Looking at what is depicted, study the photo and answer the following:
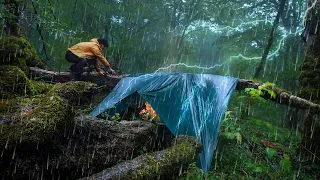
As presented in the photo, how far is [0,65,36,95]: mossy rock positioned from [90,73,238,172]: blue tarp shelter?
1675 mm

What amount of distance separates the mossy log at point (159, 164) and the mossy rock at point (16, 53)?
4.18m

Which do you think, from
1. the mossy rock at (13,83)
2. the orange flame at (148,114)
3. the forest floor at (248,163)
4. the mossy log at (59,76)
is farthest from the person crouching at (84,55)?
the forest floor at (248,163)

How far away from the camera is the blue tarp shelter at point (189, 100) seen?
15.4ft

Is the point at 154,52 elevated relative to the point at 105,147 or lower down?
elevated

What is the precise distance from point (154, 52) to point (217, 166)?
12.5 meters

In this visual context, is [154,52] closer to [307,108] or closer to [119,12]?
[119,12]

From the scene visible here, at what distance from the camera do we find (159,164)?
333cm

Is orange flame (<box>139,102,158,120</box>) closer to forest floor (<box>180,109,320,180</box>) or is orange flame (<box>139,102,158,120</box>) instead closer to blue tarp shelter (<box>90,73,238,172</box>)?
blue tarp shelter (<box>90,73,238,172</box>)

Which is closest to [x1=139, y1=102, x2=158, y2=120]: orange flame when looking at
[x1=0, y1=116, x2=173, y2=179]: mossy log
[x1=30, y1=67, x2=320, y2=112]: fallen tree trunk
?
[x1=30, y1=67, x2=320, y2=112]: fallen tree trunk

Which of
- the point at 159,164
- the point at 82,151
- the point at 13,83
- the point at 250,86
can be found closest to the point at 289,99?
the point at 250,86

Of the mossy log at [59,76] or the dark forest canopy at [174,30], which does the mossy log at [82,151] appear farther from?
the dark forest canopy at [174,30]

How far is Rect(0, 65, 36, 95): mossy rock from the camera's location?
4.38 meters

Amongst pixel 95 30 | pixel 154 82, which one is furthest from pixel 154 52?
pixel 154 82

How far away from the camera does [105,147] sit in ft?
12.5
